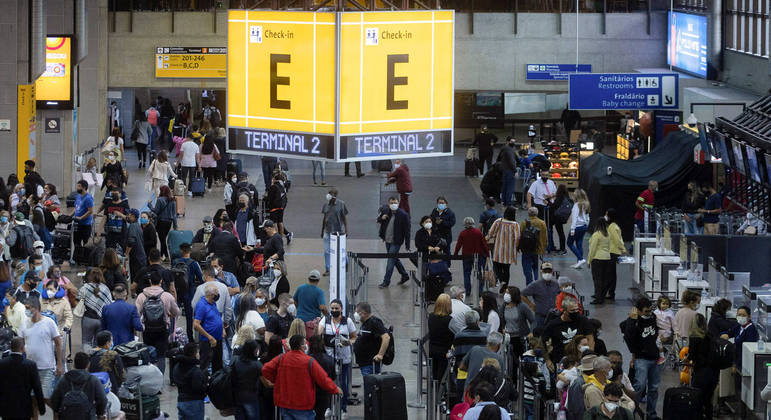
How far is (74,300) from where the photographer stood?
1647cm

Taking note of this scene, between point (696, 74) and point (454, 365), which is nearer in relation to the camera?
point (454, 365)

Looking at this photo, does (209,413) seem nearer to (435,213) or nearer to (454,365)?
(454,365)

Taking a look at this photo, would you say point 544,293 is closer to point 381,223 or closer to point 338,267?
point 338,267

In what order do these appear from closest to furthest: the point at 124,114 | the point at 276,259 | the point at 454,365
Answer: the point at 454,365, the point at 276,259, the point at 124,114

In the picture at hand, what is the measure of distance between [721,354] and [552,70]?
2252 centimetres

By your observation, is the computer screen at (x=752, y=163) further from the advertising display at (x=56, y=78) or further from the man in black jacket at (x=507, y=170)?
the advertising display at (x=56, y=78)

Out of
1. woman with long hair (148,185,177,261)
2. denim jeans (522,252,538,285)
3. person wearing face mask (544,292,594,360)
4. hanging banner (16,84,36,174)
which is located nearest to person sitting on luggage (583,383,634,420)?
person wearing face mask (544,292,594,360)

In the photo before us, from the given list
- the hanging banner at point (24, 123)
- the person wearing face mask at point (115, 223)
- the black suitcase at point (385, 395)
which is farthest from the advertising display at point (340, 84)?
the hanging banner at point (24, 123)

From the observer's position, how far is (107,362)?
41.0ft

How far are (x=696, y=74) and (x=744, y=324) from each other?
19913 millimetres

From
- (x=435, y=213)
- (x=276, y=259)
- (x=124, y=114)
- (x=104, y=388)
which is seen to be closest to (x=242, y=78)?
(x=104, y=388)

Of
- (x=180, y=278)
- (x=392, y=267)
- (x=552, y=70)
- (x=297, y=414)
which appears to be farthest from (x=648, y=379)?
(x=552, y=70)

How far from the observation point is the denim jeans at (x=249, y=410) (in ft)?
41.8

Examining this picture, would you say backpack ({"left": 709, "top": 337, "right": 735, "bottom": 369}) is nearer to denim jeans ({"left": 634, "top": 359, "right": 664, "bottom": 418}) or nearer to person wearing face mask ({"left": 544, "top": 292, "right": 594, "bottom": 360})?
denim jeans ({"left": 634, "top": 359, "right": 664, "bottom": 418})
